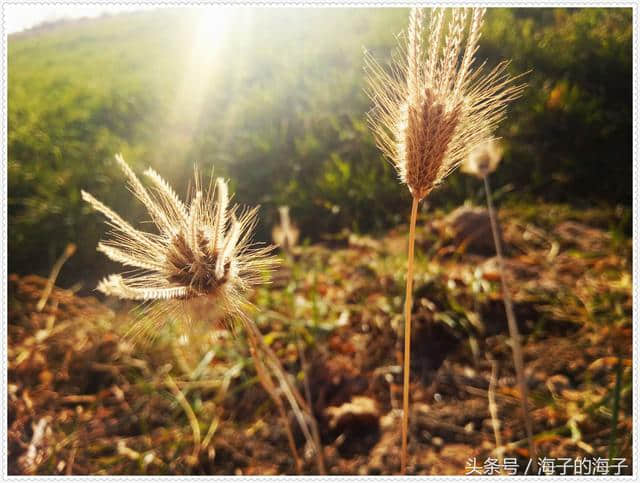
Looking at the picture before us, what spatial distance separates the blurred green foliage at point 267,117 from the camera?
8.84 feet

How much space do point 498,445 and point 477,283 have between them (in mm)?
730

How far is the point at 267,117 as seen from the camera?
340 centimetres

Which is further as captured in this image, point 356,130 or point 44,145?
point 44,145

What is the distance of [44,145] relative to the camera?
132 inches

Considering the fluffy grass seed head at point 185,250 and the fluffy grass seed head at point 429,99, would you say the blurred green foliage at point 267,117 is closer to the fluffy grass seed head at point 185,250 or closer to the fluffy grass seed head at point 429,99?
the fluffy grass seed head at point 185,250

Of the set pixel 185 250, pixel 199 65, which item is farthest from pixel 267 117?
pixel 185 250

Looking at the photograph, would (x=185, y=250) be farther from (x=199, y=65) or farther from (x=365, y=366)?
(x=199, y=65)

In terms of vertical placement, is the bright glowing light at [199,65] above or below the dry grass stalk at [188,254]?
above

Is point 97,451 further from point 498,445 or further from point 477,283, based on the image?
point 477,283

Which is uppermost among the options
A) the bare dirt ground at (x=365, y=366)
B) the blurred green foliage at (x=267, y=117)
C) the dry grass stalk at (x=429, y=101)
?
the blurred green foliage at (x=267, y=117)

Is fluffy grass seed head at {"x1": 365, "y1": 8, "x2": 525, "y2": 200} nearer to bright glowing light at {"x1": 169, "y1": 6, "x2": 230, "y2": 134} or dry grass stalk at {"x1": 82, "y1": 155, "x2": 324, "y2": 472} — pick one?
dry grass stalk at {"x1": 82, "y1": 155, "x2": 324, "y2": 472}

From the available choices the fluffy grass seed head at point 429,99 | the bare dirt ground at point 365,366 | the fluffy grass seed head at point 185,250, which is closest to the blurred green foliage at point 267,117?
the bare dirt ground at point 365,366

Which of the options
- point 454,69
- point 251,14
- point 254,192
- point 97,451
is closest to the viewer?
point 454,69

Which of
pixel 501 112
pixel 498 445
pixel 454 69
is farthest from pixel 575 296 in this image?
pixel 454 69
